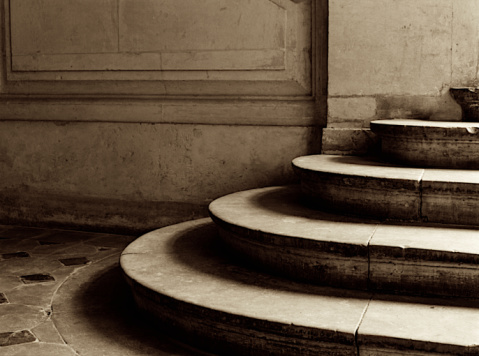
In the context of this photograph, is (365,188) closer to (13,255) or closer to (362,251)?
(362,251)

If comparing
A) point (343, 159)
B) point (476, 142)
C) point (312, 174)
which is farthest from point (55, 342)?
point (476, 142)

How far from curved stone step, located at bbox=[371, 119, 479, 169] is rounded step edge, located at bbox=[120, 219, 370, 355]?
116 centimetres

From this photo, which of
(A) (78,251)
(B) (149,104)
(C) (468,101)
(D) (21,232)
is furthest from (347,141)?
(D) (21,232)

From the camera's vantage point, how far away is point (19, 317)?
303 centimetres

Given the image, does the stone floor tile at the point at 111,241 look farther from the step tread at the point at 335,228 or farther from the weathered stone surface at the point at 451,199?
the weathered stone surface at the point at 451,199

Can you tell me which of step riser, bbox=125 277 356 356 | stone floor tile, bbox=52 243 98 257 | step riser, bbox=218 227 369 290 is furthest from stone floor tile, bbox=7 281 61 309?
step riser, bbox=218 227 369 290

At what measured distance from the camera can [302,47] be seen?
430 cm

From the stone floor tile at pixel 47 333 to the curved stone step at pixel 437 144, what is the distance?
212 centimetres

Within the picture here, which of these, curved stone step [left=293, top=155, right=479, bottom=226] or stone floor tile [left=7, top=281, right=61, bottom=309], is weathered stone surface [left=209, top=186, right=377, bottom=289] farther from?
stone floor tile [left=7, top=281, right=61, bottom=309]

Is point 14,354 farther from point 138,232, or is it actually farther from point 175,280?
point 138,232

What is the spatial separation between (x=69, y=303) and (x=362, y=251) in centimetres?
159

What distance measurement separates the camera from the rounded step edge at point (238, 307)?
2.35 m

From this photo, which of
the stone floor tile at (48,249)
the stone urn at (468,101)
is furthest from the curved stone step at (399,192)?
the stone floor tile at (48,249)

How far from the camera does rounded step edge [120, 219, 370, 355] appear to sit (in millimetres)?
2348
